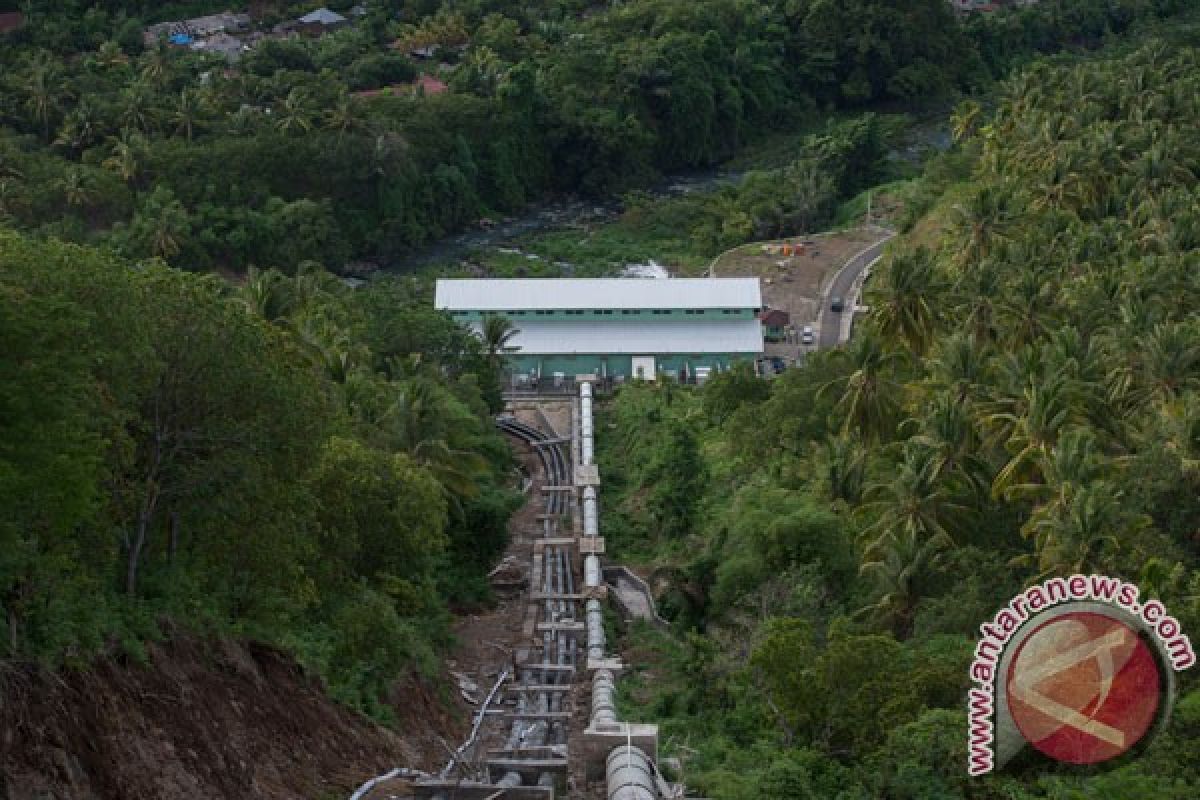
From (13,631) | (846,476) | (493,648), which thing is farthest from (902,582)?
(13,631)

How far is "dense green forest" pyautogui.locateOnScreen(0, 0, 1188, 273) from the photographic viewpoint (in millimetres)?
88062

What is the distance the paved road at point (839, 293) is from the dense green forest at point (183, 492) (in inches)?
1352

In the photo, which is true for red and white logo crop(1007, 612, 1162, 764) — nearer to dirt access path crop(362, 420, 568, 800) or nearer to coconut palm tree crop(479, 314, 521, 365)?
dirt access path crop(362, 420, 568, 800)

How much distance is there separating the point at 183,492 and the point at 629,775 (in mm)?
8474

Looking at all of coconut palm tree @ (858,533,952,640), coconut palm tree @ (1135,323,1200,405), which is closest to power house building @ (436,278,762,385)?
coconut palm tree @ (1135,323,1200,405)

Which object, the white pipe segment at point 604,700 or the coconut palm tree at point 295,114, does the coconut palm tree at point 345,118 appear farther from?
the white pipe segment at point 604,700

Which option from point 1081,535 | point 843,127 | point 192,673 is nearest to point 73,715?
point 192,673

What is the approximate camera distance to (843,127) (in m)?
108

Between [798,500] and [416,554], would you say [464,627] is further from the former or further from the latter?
[798,500]

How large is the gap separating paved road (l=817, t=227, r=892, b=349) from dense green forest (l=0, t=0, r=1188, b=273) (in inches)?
264

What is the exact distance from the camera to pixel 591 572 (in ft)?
165
